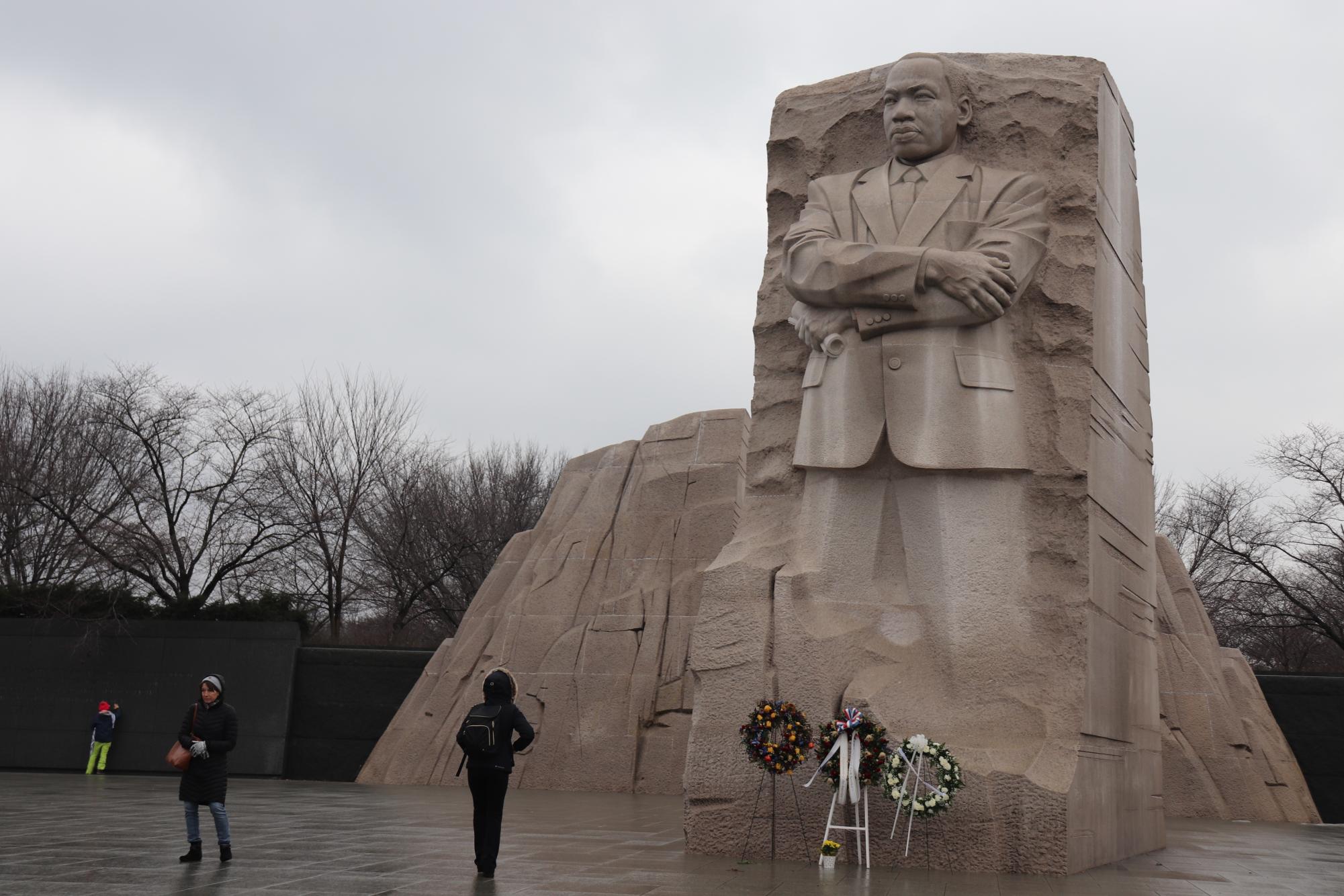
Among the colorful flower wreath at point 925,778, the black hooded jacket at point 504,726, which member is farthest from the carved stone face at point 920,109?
the black hooded jacket at point 504,726

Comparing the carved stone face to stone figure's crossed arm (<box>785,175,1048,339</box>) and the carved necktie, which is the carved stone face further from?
stone figure's crossed arm (<box>785,175,1048,339</box>)

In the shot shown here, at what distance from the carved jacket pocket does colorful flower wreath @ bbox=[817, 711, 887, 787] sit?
216 centimetres

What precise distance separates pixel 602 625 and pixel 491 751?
9407 mm

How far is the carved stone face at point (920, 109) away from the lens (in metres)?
8.19

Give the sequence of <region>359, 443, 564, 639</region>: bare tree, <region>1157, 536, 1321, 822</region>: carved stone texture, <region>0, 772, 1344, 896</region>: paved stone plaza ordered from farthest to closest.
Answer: <region>359, 443, 564, 639</region>: bare tree
<region>1157, 536, 1321, 822</region>: carved stone texture
<region>0, 772, 1344, 896</region>: paved stone plaza

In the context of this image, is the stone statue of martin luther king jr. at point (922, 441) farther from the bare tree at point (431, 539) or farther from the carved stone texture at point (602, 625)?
the bare tree at point (431, 539)

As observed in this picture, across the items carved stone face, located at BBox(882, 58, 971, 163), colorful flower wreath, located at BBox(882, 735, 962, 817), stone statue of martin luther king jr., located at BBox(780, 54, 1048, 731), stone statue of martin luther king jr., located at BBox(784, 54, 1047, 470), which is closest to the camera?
colorful flower wreath, located at BBox(882, 735, 962, 817)

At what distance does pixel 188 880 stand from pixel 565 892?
186 cm

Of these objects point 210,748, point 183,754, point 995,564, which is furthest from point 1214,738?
point 183,754

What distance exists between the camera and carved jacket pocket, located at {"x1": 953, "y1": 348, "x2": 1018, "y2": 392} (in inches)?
301

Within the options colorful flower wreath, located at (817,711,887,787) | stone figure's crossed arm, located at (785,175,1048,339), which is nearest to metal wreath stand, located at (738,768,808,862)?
colorful flower wreath, located at (817,711,887,787)

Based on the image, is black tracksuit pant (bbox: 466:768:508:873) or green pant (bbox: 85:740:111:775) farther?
green pant (bbox: 85:740:111:775)

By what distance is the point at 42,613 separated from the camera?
19031 millimetres

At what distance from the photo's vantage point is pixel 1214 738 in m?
14.8
